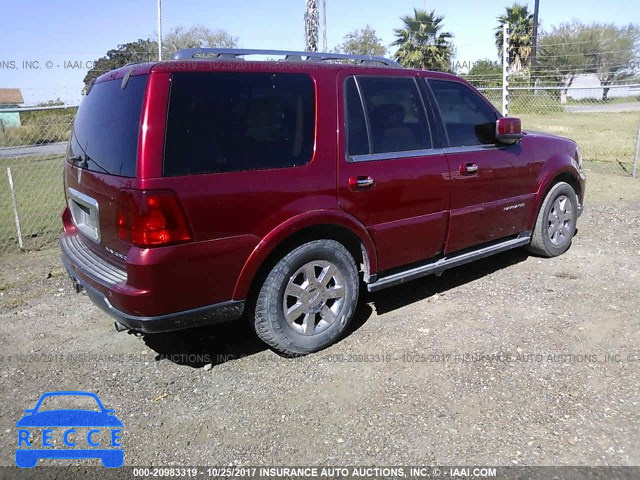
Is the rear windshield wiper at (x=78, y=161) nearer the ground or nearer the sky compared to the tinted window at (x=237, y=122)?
nearer the ground

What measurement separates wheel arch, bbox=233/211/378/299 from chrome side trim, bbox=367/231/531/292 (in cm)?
16

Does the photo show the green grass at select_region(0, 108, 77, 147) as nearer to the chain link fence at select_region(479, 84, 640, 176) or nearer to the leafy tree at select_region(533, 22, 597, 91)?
the chain link fence at select_region(479, 84, 640, 176)

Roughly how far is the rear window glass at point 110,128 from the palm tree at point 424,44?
87.2 ft

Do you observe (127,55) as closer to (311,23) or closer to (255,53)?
(311,23)

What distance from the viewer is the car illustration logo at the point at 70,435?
2795 mm

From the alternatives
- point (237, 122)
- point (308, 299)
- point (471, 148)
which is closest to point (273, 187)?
point (237, 122)

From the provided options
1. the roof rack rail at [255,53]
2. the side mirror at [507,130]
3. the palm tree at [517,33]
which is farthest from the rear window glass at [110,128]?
the palm tree at [517,33]

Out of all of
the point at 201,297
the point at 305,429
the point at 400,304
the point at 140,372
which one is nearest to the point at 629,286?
the point at 400,304

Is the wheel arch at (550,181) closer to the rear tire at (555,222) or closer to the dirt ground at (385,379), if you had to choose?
the rear tire at (555,222)

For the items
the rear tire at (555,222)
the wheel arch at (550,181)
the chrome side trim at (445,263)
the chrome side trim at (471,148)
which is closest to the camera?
the chrome side trim at (445,263)

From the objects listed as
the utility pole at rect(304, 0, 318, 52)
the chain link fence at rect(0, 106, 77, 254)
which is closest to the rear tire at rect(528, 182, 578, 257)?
the chain link fence at rect(0, 106, 77, 254)

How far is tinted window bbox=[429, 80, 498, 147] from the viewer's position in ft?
14.5

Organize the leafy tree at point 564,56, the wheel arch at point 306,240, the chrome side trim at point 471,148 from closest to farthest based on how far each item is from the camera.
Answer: the wheel arch at point 306,240 → the chrome side trim at point 471,148 → the leafy tree at point 564,56

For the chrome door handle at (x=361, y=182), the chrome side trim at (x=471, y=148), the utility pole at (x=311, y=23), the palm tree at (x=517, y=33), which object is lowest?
the chrome door handle at (x=361, y=182)
